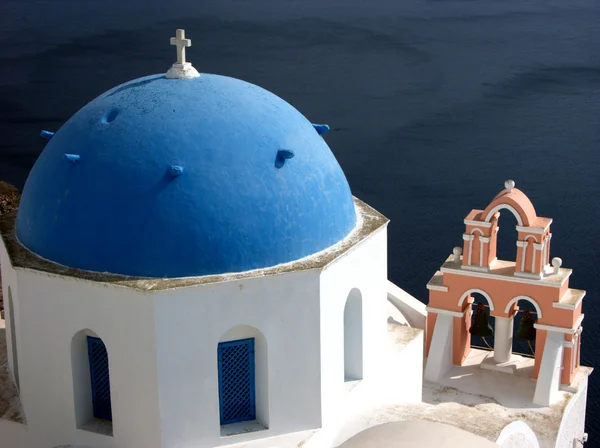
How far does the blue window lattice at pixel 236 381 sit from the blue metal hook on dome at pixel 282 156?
5.52 ft

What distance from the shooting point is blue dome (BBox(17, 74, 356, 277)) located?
836 centimetres

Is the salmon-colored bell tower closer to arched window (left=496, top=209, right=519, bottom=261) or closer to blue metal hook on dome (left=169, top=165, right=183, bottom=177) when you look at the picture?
blue metal hook on dome (left=169, top=165, right=183, bottom=177)

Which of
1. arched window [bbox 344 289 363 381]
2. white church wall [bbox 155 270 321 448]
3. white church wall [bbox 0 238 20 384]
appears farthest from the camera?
arched window [bbox 344 289 363 381]

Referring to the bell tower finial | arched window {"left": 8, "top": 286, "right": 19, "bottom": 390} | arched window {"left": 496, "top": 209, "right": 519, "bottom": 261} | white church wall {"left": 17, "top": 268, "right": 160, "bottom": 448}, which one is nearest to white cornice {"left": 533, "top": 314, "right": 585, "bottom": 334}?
the bell tower finial

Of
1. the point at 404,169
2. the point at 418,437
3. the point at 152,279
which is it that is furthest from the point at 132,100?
the point at 404,169

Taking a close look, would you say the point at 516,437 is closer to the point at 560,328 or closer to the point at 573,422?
the point at 560,328

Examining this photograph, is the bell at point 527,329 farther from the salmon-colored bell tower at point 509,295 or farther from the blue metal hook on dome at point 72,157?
the blue metal hook on dome at point 72,157

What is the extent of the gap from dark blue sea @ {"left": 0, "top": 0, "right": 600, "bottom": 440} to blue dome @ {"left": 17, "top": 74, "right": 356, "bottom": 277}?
11.2 m

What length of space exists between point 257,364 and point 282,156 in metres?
1.99

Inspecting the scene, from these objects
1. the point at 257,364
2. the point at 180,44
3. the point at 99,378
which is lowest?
the point at 99,378

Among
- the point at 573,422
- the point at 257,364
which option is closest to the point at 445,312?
the point at 573,422

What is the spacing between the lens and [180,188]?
842cm

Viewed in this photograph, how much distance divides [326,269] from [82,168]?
97.5 inches

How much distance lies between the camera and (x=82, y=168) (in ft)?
28.5
